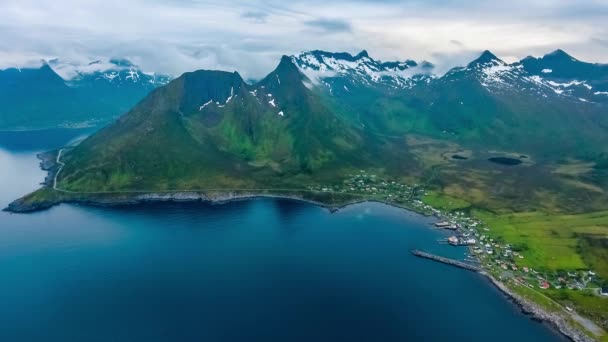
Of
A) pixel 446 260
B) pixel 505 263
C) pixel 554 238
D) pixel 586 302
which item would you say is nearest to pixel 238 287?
pixel 446 260

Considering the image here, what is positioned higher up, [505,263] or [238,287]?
[505,263]

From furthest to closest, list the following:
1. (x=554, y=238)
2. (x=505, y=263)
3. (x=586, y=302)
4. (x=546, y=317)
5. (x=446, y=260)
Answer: (x=554, y=238) → (x=446, y=260) → (x=505, y=263) → (x=586, y=302) → (x=546, y=317)

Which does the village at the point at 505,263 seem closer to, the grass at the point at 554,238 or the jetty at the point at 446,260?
the grass at the point at 554,238

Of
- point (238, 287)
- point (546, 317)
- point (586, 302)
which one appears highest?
point (238, 287)

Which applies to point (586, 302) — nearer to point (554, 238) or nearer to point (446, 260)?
point (446, 260)

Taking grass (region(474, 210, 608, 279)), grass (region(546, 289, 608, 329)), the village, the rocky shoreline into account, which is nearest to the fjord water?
the rocky shoreline

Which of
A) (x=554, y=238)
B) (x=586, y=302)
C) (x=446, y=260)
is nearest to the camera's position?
(x=586, y=302)

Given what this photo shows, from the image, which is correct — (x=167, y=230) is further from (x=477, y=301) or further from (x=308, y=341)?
(x=477, y=301)

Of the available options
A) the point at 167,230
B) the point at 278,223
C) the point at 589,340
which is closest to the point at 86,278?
the point at 167,230
